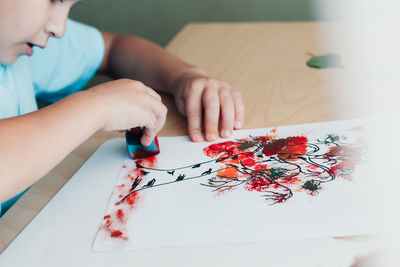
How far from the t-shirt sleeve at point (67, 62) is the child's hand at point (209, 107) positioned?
0.29 metres

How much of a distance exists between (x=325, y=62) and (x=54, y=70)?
0.53 m

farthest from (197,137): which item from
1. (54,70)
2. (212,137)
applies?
(54,70)

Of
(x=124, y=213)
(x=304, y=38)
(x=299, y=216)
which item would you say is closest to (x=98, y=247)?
(x=124, y=213)

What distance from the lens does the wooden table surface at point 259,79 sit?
0.52 m

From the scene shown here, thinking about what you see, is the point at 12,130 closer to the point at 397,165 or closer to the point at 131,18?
the point at 397,165

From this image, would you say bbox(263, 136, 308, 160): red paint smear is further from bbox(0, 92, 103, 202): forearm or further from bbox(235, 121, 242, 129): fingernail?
bbox(0, 92, 103, 202): forearm

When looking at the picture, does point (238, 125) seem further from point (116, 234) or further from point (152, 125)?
point (116, 234)

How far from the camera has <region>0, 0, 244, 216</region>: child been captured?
Result: 436 millimetres

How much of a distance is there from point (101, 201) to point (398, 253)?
0.31 meters

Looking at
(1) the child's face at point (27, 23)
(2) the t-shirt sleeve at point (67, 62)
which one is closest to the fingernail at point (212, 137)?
(1) the child's face at point (27, 23)

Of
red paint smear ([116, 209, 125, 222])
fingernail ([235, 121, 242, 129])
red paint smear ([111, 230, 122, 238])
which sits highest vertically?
fingernail ([235, 121, 242, 129])

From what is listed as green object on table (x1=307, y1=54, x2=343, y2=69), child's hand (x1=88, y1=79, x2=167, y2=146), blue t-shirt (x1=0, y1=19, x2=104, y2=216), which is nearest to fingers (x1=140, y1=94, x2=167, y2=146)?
child's hand (x1=88, y1=79, x2=167, y2=146)

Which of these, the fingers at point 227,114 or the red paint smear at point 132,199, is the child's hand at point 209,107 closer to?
the fingers at point 227,114

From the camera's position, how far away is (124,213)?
0.45 m
